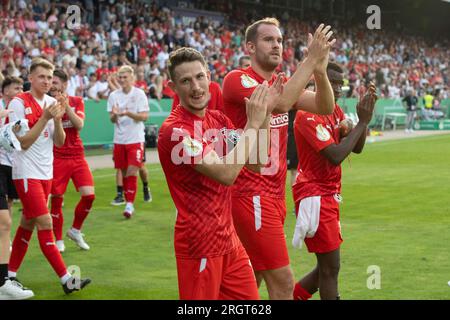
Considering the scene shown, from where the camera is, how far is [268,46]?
5.96 m

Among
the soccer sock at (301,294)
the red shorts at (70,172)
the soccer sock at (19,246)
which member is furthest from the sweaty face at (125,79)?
the soccer sock at (301,294)

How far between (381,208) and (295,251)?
3.91 metres

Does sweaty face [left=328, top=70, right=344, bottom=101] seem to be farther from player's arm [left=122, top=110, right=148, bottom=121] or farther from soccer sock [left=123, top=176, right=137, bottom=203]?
player's arm [left=122, top=110, right=148, bottom=121]

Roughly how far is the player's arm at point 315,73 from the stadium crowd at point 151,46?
32.3 ft

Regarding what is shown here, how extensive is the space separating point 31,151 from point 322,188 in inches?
128

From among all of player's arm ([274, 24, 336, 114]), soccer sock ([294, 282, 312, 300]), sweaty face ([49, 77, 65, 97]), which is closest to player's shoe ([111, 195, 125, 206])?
sweaty face ([49, 77, 65, 97])

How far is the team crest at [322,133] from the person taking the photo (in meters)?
6.34

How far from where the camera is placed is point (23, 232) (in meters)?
8.23

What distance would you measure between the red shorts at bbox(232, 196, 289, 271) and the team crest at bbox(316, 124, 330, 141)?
77 cm

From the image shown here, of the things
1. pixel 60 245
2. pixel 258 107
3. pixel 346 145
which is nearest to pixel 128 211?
pixel 60 245

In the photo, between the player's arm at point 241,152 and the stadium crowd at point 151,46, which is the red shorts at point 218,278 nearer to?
the player's arm at point 241,152

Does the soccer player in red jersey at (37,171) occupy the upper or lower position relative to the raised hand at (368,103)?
lower

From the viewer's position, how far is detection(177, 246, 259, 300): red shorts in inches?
187
